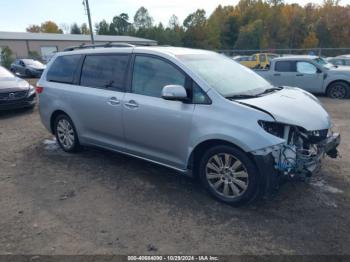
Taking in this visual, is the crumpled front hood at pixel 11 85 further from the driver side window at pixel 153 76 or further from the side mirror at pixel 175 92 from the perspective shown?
the side mirror at pixel 175 92

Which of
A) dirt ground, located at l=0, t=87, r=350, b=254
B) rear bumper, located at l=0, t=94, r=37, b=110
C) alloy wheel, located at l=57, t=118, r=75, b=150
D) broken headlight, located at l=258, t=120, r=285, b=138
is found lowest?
rear bumper, located at l=0, t=94, r=37, b=110

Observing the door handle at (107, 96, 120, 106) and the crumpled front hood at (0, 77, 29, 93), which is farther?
the crumpled front hood at (0, 77, 29, 93)

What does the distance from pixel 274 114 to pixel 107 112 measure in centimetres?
236

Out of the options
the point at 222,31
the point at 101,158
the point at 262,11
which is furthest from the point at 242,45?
the point at 101,158

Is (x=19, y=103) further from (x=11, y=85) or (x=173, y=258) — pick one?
(x=173, y=258)

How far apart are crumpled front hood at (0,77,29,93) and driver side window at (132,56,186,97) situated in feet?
20.6

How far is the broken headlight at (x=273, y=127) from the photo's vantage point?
132 inches

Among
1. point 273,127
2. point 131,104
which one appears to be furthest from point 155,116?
point 273,127

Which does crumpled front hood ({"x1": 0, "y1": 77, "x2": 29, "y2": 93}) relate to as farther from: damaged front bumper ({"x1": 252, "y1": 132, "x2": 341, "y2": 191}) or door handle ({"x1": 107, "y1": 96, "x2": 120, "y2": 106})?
damaged front bumper ({"x1": 252, "y1": 132, "x2": 341, "y2": 191})

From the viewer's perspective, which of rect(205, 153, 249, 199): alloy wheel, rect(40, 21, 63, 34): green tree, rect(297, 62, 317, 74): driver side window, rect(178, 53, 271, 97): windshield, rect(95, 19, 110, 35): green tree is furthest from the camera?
rect(40, 21, 63, 34): green tree

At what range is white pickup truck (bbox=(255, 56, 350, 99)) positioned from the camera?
10.8 metres

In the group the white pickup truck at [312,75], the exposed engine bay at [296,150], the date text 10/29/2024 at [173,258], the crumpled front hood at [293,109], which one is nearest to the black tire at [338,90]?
the white pickup truck at [312,75]

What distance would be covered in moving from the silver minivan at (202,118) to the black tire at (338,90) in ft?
24.6

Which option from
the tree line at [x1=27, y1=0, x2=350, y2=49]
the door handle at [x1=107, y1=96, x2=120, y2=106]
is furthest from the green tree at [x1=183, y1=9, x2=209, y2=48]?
the door handle at [x1=107, y1=96, x2=120, y2=106]
